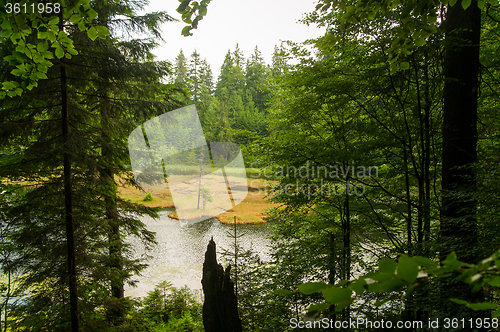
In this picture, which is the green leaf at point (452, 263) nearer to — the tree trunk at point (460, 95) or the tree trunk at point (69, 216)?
the tree trunk at point (460, 95)

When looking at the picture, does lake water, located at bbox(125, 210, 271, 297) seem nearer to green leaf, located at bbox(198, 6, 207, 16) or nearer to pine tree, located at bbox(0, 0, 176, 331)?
pine tree, located at bbox(0, 0, 176, 331)

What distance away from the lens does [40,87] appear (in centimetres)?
353

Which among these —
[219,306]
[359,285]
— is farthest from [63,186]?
[359,285]

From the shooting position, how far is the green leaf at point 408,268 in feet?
1.74

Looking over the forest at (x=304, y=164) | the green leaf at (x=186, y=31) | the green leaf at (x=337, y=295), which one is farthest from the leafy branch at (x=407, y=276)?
the forest at (x=304, y=164)

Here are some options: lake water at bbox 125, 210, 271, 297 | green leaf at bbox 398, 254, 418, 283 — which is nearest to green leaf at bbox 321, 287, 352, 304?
green leaf at bbox 398, 254, 418, 283

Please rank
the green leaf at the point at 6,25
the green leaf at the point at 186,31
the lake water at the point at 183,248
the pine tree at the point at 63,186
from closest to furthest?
the green leaf at the point at 6,25 < the green leaf at the point at 186,31 < the pine tree at the point at 63,186 < the lake water at the point at 183,248

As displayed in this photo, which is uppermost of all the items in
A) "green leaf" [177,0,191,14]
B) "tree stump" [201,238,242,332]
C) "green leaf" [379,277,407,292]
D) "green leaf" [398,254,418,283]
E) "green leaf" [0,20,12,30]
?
"green leaf" [177,0,191,14]

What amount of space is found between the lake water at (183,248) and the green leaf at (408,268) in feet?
20.8

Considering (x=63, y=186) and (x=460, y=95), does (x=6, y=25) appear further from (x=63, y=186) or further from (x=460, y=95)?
(x=460, y=95)

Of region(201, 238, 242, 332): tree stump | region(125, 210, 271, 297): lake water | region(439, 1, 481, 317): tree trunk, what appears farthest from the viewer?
region(125, 210, 271, 297): lake water

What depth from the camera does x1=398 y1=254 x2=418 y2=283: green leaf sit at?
0.53 m

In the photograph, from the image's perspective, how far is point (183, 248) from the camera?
39.7 ft

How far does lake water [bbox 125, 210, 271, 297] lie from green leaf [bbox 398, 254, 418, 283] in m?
6.34
